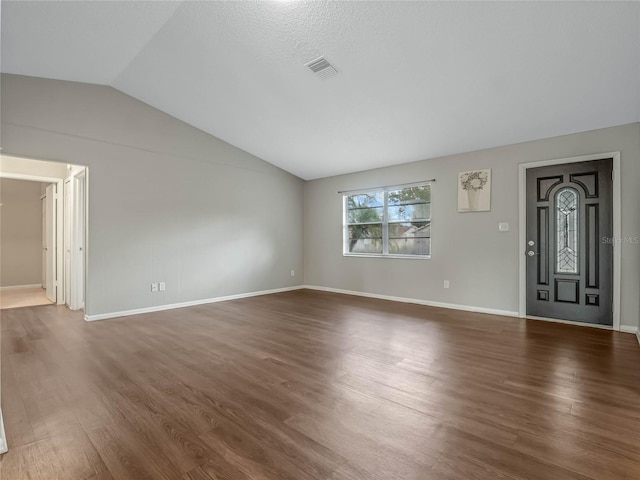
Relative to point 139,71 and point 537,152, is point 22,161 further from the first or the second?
point 537,152

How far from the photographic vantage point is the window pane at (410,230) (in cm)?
553

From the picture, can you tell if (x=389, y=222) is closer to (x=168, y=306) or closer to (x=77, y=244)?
(x=168, y=306)

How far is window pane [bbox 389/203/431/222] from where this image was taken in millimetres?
5527

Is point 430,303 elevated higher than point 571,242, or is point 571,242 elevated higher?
point 571,242

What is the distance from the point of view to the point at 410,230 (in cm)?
575

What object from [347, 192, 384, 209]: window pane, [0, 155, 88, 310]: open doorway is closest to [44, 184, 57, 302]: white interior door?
[0, 155, 88, 310]: open doorway

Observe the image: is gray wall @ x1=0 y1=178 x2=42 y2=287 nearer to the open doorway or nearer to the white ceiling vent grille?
the open doorway

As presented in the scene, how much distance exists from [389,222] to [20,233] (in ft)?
28.5

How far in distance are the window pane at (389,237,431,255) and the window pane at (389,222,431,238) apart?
0.07m

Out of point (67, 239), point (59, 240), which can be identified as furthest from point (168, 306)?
point (59, 240)

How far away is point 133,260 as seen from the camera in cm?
479

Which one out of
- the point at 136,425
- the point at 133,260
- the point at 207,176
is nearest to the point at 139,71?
the point at 207,176

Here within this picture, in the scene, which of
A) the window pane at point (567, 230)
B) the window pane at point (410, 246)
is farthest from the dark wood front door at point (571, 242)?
the window pane at point (410, 246)

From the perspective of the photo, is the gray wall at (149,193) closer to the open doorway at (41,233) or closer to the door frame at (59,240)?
the open doorway at (41,233)
